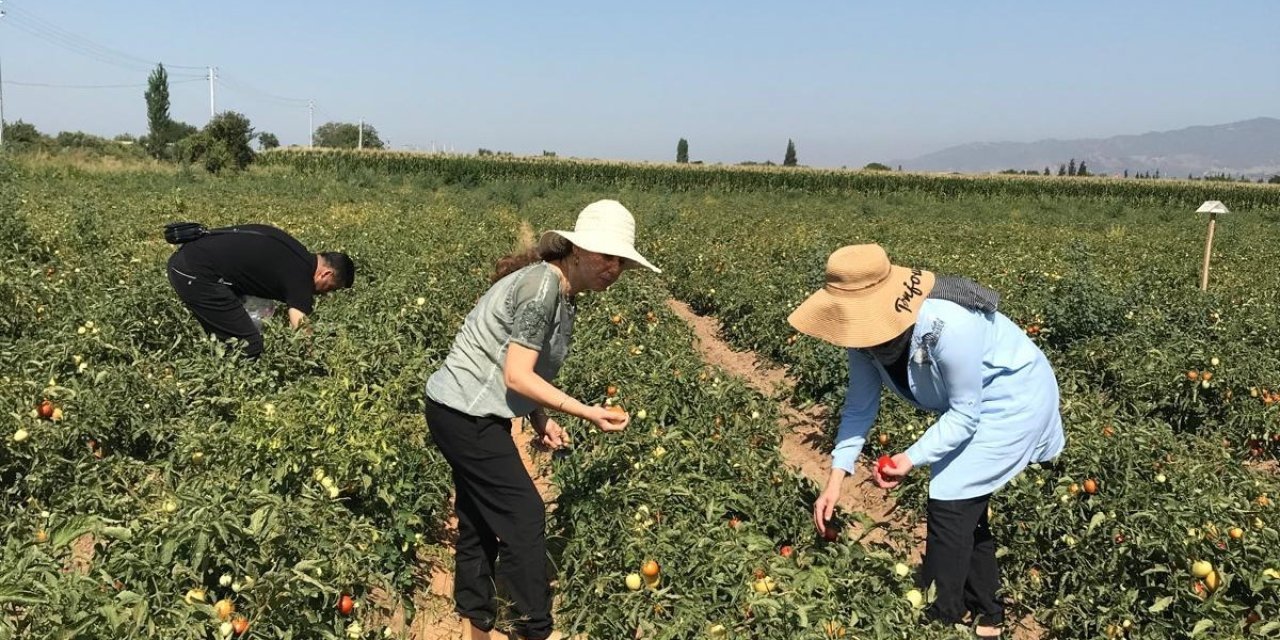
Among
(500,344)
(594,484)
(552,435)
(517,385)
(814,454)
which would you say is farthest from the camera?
(814,454)

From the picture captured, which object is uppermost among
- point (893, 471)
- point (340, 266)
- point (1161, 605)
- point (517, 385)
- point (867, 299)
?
point (867, 299)

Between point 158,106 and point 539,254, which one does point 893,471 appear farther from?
point 158,106

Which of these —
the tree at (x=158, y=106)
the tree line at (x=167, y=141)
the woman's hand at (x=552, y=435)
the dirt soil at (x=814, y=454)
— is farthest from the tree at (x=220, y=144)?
the woman's hand at (x=552, y=435)

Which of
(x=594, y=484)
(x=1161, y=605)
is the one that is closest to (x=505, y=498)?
(x=594, y=484)

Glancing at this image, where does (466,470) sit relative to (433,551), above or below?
above

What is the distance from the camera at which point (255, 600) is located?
7.50 feet

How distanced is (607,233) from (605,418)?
0.59m

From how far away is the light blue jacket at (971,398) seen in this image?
222cm

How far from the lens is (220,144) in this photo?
102 ft

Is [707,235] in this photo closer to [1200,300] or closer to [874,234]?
[874,234]

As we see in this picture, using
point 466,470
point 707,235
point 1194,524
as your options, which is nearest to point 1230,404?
point 1194,524

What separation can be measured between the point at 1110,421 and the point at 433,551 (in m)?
3.80

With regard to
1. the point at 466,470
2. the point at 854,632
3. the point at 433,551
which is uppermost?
A: the point at 466,470

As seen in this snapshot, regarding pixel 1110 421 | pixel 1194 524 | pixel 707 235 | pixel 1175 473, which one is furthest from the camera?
pixel 707 235
